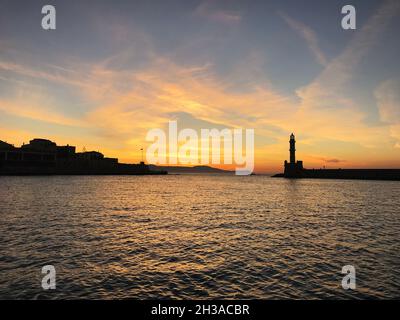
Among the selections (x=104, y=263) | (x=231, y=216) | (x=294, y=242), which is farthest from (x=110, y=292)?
(x=231, y=216)

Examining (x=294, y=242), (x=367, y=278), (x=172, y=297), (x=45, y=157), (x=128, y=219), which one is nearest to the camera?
Result: (x=172, y=297)

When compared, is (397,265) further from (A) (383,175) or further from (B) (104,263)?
(A) (383,175)

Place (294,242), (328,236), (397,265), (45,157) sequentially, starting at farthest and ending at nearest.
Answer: (45,157) → (328,236) → (294,242) → (397,265)

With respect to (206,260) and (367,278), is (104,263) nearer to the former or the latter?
(206,260)

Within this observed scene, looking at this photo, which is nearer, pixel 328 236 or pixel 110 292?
pixel 110 292

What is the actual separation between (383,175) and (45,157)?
231 metres

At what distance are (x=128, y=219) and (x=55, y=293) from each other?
21.7m

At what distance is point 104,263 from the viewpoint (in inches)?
697

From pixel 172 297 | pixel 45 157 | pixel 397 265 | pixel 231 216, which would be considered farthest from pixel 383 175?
pixel 45 157

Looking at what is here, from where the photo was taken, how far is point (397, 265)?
1762 cm
